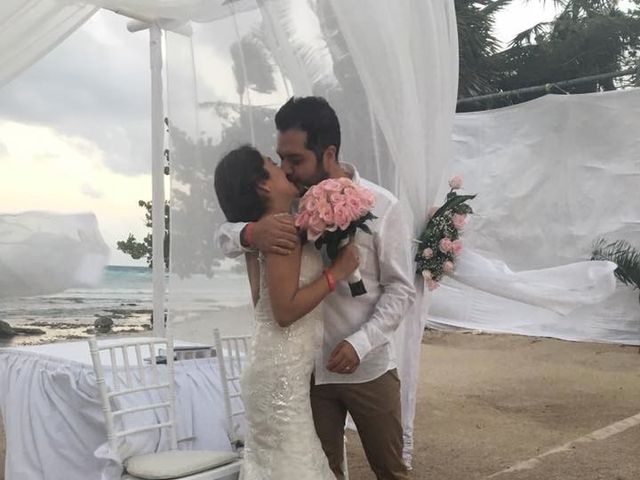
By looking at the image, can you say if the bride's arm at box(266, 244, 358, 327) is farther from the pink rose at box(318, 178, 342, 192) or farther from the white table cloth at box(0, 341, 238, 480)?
the white table cloth at box(0, 341, 238, 480)

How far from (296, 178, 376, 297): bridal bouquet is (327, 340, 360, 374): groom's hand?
11.2 inches

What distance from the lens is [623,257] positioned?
744cm

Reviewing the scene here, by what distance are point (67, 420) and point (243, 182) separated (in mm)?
1841

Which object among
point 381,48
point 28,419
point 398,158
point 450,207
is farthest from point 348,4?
point 28,419

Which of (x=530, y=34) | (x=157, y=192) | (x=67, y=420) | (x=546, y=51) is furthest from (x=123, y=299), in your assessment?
(x=530, y=34)

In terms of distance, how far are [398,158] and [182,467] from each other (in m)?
1.54

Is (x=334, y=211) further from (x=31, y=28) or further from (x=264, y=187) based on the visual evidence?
(x=31, y=28)

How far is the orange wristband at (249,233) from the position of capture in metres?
1.91

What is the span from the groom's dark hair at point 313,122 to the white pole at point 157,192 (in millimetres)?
2439

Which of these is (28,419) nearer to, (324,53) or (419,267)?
(419,267)

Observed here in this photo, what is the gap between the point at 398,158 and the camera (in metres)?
2.98

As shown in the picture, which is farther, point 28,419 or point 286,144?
point 28,419

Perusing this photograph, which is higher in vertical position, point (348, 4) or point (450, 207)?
point (348, 4)

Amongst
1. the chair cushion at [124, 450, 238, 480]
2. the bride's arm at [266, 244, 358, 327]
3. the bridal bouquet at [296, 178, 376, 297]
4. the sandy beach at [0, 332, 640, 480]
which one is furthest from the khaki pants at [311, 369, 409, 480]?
the sandy beach at [0, 332, 640, 480]
